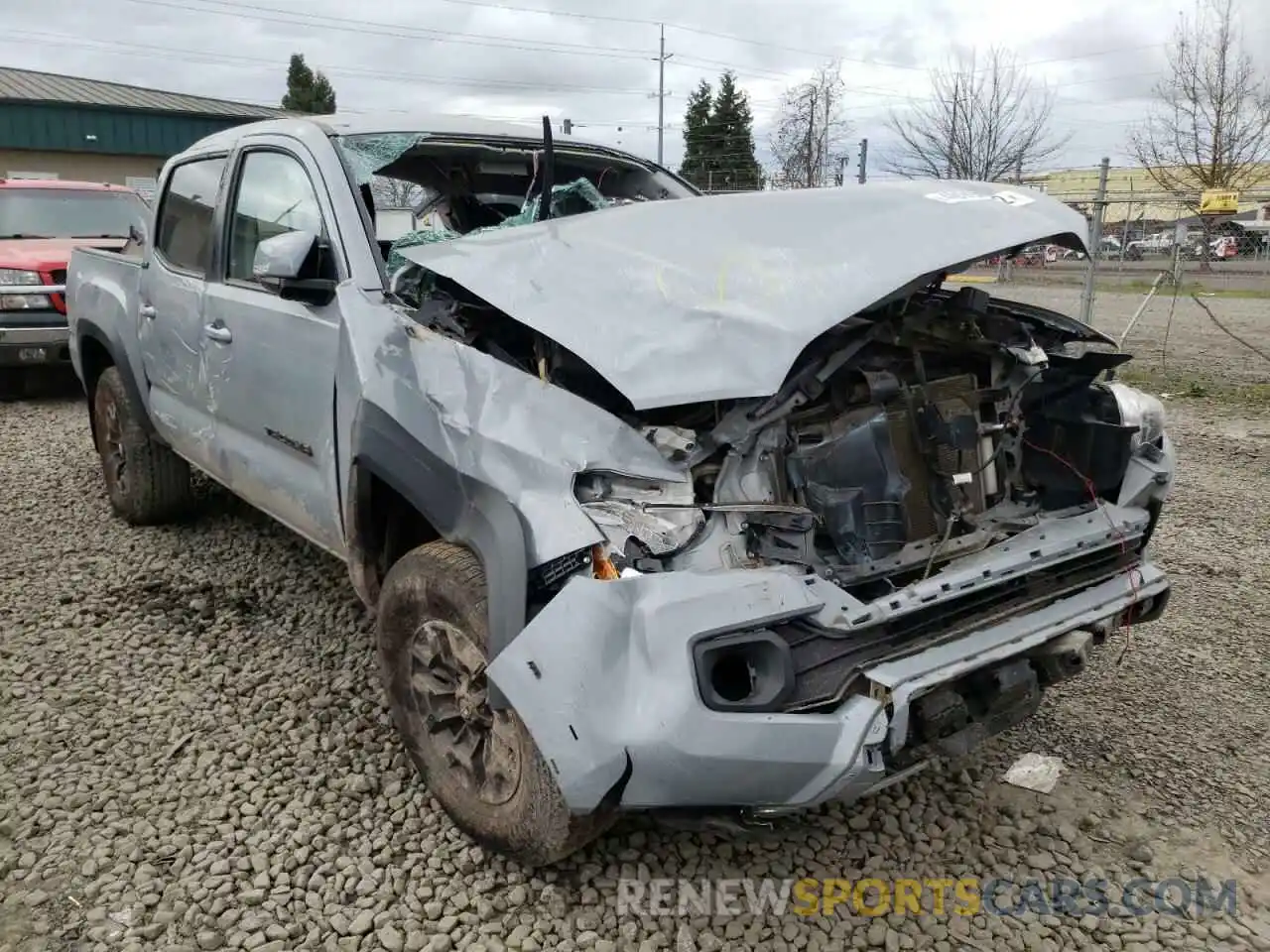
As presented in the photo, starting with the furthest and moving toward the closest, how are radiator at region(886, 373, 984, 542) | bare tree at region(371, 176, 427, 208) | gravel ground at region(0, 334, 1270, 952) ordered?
bare tree at region(371, 176, 427, 208)
radiator at region(886, 373, 984, 542)
gravel ground at region(0, 334, 1270, 952)

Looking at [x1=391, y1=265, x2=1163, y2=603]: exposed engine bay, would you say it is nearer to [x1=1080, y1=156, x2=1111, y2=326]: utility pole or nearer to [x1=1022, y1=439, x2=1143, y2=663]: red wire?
[x1=1022, y1=439, x2=1143, y2=663]: red wire

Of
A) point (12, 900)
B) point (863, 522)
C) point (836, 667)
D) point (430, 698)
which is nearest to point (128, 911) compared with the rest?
point (12, 900)

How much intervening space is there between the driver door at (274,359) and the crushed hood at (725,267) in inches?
21.8

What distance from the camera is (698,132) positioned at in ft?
149

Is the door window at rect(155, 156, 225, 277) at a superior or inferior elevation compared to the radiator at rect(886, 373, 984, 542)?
superior

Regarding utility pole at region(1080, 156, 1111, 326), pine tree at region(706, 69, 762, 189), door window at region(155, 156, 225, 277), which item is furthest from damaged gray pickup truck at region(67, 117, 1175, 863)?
pine tree at region(706, 69, 762, 189)

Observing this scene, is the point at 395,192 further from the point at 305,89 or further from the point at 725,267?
the point at 305,89

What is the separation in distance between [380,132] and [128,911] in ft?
8.51

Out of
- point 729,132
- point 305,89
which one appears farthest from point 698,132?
point 305,89

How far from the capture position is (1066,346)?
3.42 meters

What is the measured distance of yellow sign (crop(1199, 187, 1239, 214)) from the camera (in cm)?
996

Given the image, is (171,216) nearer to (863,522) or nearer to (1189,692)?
(863,522)

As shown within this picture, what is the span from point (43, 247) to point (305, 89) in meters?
38.7

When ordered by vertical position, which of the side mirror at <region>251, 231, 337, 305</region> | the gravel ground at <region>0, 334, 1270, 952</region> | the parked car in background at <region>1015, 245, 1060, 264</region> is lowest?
the gravel ground at <region>0, 334, 1270, 952</region>
